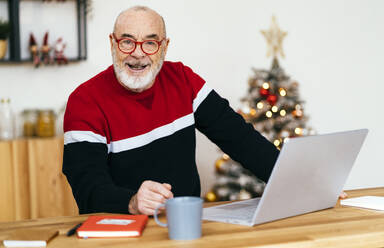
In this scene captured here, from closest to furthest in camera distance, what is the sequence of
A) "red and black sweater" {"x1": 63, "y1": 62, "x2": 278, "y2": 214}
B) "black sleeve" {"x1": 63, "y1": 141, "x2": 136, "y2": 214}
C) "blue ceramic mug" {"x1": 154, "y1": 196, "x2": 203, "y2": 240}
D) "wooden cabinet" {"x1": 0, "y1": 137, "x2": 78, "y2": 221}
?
1. "blue ceramic mug" {"x1": 154, "y1": 196, "x2": 203, "y2": 240}
2. "black sleeve" {"x1": 63, "y1": 141, "x2": 136, "y2": 214}
3. "red and black sweater" {"x1": 63, "y1": 62, "x2": 278, "y2": 214}
4. "wooden cabinet" {"x1": 0, "y1": 137, "x2": 78, "y2": 221}

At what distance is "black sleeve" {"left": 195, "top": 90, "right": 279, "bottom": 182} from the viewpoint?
5.95 feet

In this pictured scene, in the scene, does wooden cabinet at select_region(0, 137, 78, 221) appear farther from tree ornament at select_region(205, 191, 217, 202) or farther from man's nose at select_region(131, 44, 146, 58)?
man's nose at select_region(131, 44, 146, 58)

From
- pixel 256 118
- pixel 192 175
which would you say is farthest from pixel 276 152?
pixel 256 118

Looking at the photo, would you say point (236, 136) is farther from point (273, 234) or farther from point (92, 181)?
point (273, 234)

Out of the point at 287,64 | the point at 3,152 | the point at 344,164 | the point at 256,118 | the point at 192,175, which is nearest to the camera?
the point at 344,164

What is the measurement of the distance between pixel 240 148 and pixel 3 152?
74.6 inches

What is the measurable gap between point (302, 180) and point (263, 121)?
2414 millimetres

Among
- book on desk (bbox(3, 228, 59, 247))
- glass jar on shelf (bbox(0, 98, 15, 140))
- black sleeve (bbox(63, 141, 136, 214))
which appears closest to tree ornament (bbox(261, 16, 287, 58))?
glass jar on shelf (bbox(0, 98, 15, 140))

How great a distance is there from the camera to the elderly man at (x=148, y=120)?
5.76 feet

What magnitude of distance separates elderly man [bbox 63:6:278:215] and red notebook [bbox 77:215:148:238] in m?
0.41

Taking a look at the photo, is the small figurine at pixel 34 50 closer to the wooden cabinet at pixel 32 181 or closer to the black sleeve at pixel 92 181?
the wooden cabinet at pixel 32 181

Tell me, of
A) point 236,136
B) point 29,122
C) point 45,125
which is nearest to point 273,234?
point 236,136

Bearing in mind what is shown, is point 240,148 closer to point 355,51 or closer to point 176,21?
point 176,21

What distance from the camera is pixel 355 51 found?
452 cm
